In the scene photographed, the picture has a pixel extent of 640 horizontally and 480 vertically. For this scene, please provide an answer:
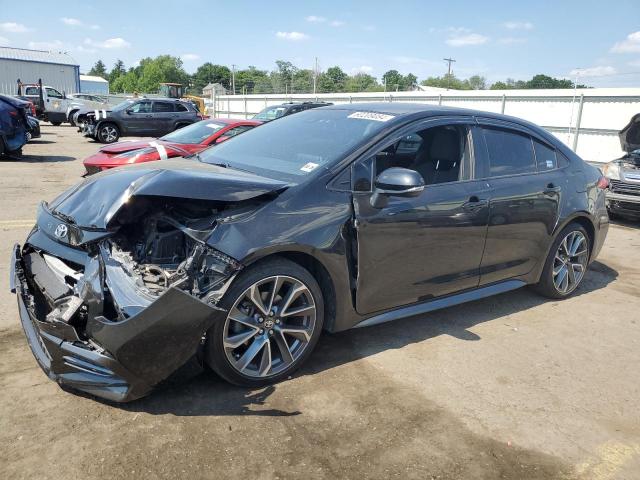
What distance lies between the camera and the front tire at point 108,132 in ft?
62.8

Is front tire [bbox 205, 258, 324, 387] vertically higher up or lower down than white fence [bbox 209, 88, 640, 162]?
lower down

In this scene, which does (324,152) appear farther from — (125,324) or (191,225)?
(125,324)

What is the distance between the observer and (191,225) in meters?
2.94

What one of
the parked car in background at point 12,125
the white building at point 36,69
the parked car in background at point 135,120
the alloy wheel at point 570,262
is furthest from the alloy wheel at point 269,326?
the white building at point 36,69

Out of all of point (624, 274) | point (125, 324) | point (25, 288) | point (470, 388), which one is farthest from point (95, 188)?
point (624, 274)

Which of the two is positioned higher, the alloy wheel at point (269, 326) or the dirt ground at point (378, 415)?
the alloy wheel at point (269, 326)

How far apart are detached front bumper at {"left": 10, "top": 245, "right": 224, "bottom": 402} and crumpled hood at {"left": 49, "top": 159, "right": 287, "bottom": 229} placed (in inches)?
24.0

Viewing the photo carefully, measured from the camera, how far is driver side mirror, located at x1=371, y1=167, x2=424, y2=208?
329 centimetres

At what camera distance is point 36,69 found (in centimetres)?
5631

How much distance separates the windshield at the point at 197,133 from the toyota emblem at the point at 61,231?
555cm

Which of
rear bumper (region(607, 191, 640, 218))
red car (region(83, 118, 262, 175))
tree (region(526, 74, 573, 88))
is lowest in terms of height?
rear bumper (region(607, 191, 640, 218))

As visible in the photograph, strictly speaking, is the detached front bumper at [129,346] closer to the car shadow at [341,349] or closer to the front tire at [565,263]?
the car shadow at [341,349]

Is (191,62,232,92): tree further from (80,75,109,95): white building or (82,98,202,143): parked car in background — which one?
(82,98,202,143): parked car in background

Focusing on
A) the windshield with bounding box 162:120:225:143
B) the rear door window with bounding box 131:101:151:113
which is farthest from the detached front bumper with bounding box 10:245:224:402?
the rear door window with bounding box 131:101:151:113
